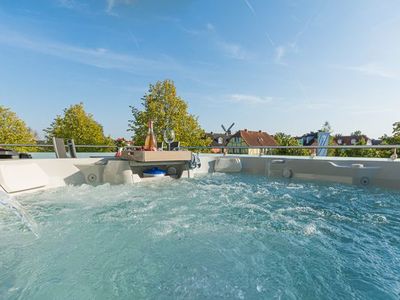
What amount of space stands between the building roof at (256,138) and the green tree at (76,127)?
21.4 m

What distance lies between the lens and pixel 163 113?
541 inches

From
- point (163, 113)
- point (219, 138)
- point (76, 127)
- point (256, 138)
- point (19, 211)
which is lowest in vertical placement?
point (219, 138)

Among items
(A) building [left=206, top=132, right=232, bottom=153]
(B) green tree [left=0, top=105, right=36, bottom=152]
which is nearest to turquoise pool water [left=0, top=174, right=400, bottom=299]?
(B) green tree [left=0, top=105, right=36, bottom=152]

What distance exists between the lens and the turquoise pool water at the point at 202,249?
3.41 feet

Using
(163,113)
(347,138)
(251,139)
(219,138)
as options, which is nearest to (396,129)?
(163,113)

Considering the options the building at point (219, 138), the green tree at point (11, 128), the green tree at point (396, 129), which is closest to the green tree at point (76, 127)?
the green tree at point (11, 128)

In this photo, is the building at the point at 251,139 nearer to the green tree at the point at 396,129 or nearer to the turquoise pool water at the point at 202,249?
Result: the green tree at the point at 396,129

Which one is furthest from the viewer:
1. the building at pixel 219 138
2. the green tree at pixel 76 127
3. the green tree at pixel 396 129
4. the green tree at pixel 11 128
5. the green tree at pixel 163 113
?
the building at pixel 219 138

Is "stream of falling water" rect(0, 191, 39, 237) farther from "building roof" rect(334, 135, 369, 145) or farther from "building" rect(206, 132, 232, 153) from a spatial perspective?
"building roof" rect(334, 135, 369, 145)

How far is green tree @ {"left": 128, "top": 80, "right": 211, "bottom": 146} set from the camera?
13719mm

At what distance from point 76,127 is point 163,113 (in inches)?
228

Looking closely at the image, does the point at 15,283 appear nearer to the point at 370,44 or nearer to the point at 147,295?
the point at 147,295

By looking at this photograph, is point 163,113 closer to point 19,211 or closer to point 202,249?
point 19,211

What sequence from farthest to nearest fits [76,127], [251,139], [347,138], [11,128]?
[347,138] < [251,139] < [76,127] < [11,128]
